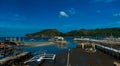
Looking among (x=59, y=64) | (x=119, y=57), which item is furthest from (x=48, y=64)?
(x=119, y=57)

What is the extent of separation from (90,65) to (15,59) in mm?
15505

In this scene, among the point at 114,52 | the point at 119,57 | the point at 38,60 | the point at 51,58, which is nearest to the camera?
the point at 38,60

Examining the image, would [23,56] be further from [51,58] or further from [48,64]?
[48,64]

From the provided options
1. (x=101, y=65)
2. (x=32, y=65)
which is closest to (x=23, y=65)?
(x=32, y=65)

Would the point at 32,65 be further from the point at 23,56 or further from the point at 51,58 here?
the point at 23,56

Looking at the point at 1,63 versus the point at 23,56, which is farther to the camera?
the point at 23,56

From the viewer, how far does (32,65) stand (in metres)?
37.2

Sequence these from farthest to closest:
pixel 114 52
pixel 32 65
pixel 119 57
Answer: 1. pixel 114 52
2. pixel 119 57
3. pixel 32 65

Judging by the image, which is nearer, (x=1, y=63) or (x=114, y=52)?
(x=1, y=63)

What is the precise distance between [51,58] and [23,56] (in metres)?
8.69

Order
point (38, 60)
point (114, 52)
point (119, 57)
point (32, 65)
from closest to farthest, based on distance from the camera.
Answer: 1. point (32, 65)
2. point (38, 60)
3. point (119, 57)
4. point (114, 52)

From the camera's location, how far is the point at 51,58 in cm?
4391

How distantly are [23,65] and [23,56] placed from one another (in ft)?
36.0

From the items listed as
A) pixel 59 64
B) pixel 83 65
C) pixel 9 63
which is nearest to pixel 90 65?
pixel 83 65
